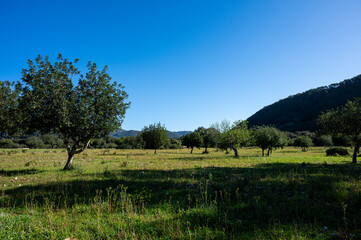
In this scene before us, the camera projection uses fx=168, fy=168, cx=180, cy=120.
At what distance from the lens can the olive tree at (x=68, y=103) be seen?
15.2 meters

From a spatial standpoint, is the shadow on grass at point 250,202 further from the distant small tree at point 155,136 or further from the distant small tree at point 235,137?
the distant small tree at point 155,136

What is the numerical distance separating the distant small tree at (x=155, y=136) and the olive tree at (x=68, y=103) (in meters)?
38.0

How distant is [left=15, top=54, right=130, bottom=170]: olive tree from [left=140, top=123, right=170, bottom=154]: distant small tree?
38.0 meters

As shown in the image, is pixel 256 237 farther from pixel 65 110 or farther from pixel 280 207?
pixel 65 110

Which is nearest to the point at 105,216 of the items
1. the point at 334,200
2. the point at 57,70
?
the point at 334,200

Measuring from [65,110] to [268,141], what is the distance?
139ft

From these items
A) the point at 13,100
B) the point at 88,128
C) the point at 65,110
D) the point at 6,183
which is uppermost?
the point at 13,100

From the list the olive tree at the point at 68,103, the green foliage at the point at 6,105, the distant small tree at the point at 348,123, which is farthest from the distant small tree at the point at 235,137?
the green foliage at the point at 6,105

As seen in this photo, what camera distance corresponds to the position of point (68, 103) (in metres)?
15.9

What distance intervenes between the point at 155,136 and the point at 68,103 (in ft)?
134

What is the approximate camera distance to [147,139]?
56.9 meters

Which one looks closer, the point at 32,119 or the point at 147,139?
the point at 32,119

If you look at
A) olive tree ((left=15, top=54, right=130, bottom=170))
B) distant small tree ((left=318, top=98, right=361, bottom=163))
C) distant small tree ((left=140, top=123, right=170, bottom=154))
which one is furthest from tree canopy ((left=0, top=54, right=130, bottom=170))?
distant small tree ((left=140, top=123, right=170, bottom=154))

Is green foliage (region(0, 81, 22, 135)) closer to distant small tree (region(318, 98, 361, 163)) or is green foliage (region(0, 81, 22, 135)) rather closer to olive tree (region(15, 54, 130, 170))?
olive tree (region(15, 54, 130, 170))
